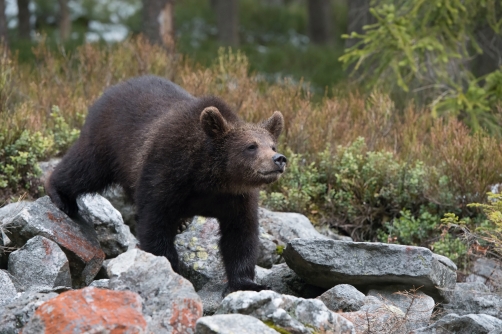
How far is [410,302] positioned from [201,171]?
1898 mm

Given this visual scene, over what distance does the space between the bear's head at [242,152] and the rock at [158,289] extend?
1297 millimetres

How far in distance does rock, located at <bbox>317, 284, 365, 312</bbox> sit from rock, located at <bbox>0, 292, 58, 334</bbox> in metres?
2.05

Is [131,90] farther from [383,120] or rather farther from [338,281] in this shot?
[383,120]

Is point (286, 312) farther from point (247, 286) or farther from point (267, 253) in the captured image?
point (267, 253)

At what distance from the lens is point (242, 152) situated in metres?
6.07

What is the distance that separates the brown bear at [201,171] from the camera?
5.99 m

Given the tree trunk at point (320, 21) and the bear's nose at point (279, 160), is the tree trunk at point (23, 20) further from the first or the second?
the bear's nose at point (279, 160)

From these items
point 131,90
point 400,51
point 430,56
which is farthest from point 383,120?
point 131,90

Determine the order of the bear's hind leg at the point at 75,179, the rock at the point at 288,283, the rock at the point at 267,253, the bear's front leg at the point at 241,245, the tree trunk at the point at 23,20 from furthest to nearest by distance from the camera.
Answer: the tree trunk at the point at 23,20 < the rock at the point at 267,253 < the bear's hind leg at the point at 75,179 < the rock at the point at 288,283 < the bear's front leg at the point at 241,245

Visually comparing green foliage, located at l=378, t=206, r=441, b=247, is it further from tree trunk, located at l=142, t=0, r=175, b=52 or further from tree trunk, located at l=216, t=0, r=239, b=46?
tree trunk, located at l=216, t=0, r=239, b=46

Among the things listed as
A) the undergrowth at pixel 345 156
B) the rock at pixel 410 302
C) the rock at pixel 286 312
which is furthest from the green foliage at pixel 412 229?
the rock at pixel 286 312

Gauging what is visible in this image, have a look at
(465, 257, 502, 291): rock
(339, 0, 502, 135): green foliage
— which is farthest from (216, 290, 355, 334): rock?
(339, 0, 502, 135): green foliage

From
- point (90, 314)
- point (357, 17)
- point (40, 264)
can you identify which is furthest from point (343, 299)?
point (357, 17)

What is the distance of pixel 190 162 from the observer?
19.7ft
